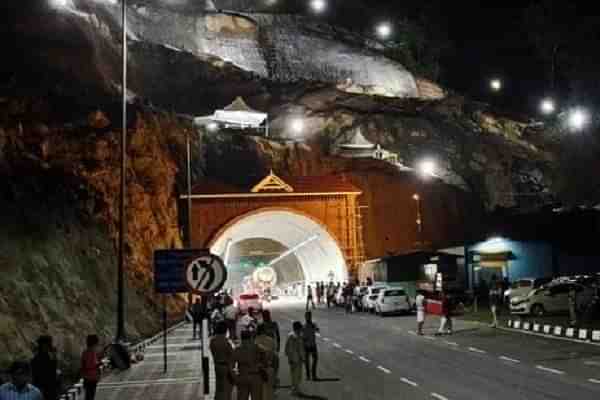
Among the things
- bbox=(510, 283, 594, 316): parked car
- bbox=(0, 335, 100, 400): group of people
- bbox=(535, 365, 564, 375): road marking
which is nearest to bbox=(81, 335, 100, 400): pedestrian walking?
bbox=(0, 335, 100, 400): group of people

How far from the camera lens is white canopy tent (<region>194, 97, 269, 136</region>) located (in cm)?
6694

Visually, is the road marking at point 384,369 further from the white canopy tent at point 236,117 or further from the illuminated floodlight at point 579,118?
the white canopy tent at point 236,117

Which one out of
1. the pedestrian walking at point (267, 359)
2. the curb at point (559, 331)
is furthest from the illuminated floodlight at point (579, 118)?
the pedestrian walking at point (267, 359)

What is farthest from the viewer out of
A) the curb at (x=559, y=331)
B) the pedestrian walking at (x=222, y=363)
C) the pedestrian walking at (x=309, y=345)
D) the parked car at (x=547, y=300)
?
the parked car at (x=547, y=300)

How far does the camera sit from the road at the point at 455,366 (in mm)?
14031

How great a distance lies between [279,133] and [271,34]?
10944 mm

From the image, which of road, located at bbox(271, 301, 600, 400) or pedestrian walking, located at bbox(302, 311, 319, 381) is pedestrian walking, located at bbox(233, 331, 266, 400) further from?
pedestrian walking, located at bbox(302, 311, 319, 381)

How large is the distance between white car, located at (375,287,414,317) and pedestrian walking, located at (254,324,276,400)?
26607 millimetres

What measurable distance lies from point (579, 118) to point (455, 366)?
23.8 meters

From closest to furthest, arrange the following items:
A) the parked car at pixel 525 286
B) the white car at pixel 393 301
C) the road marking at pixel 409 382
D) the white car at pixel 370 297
A: 1. the road marking at pixel 409 382
2. the parked car at pixel 525 286
3. the white car at pixel 393 301
4. the white car at pixel 370 297

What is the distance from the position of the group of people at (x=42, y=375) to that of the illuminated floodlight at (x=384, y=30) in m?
78.6

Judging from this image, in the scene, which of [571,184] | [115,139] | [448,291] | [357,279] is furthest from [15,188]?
[357,279]

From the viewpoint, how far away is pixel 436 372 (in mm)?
17141

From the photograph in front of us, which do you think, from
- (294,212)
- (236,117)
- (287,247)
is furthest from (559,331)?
(287,247)
